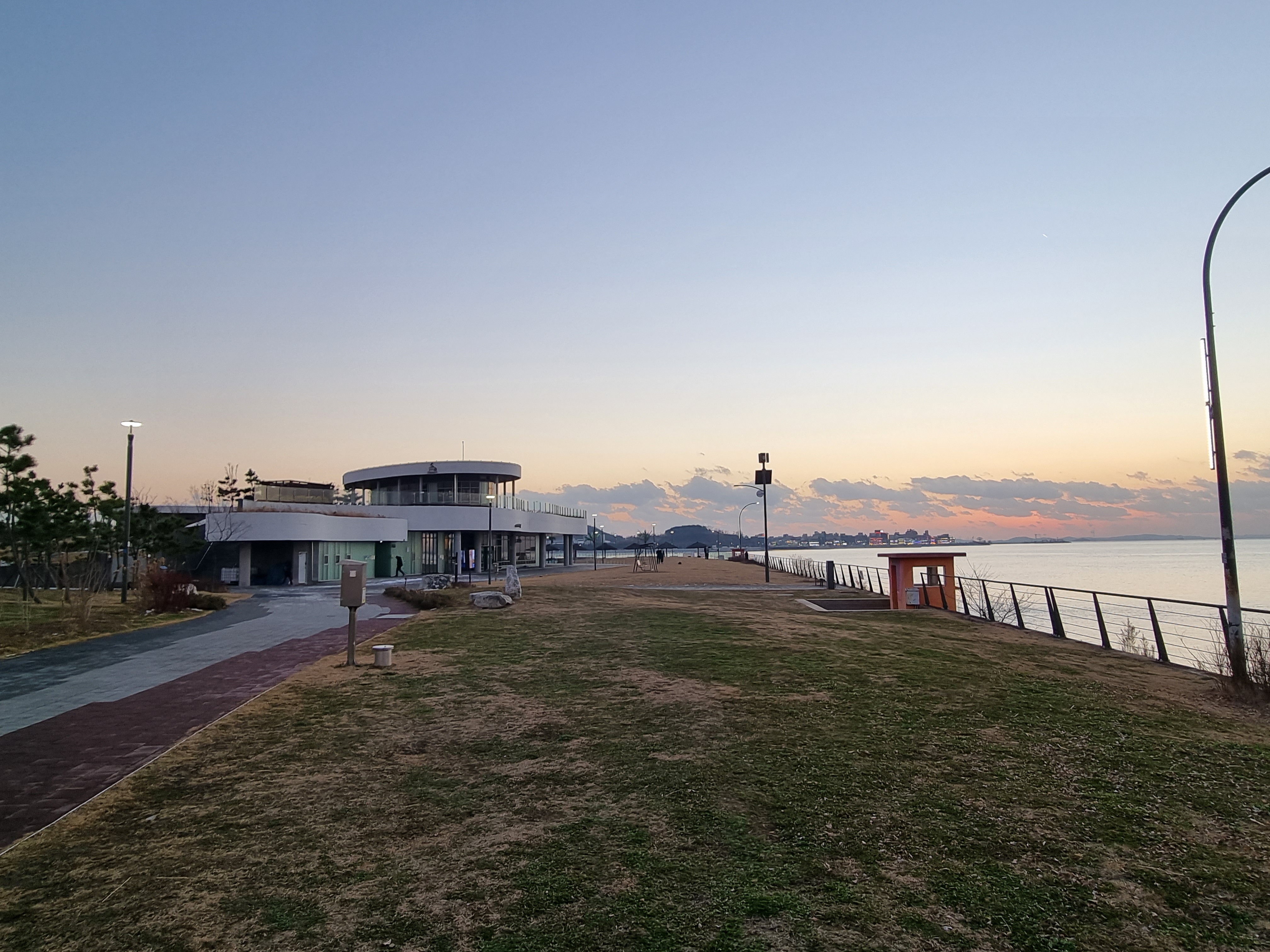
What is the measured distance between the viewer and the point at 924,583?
25.2 m

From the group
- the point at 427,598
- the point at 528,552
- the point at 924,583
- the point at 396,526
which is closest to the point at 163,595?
the point at 427,598

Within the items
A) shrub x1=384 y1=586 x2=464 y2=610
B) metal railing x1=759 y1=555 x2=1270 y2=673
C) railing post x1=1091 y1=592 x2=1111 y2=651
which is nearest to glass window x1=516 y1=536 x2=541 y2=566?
metal railing x1=759 y1=555 x2=1270 y2=673

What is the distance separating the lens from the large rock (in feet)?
77.9

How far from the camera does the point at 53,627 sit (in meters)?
18.8

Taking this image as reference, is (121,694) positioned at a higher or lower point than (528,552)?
lower

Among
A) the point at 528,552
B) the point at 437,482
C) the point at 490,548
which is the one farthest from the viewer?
the point at 528,552

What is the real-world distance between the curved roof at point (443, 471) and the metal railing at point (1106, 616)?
73.9 feet

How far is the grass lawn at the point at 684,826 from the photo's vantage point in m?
4.17

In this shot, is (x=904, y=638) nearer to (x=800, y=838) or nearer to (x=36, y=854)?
(x=800, y=838)

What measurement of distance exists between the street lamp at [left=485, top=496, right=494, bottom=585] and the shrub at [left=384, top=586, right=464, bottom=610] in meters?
4.58

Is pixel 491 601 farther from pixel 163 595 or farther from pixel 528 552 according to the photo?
pixel 528 552

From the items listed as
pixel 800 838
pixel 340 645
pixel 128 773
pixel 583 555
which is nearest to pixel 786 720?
pixel 800 838

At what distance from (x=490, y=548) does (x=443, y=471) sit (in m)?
11.3

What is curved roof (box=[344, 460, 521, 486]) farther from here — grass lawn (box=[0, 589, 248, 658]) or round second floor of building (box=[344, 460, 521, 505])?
grass lawn (box=[0, 589, 248, 658])
